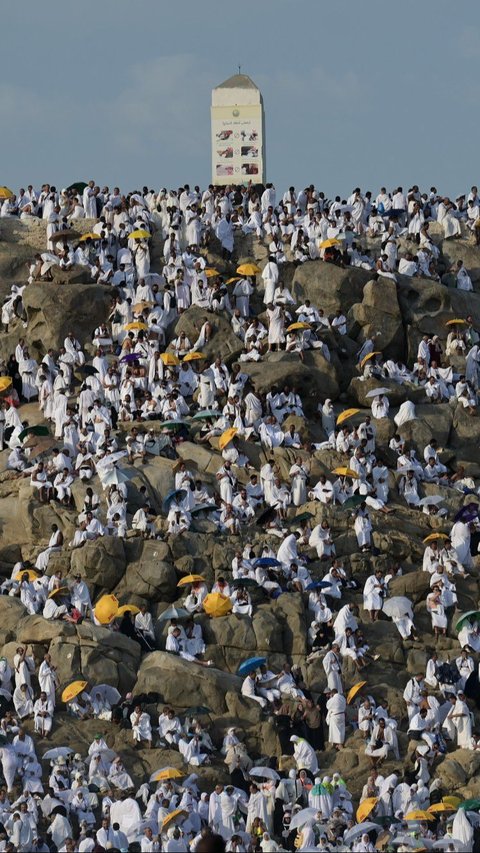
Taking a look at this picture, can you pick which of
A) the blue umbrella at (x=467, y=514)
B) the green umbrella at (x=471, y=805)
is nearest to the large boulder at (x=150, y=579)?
the blue umbrella at (x=467, y=514)

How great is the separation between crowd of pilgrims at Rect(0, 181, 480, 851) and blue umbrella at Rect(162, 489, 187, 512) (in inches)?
1.5

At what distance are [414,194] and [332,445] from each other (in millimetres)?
13065

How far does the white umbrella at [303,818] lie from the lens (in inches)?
1612

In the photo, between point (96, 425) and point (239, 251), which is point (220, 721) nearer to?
point (96, 425)

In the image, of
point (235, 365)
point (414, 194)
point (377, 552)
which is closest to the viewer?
point (377, 552)

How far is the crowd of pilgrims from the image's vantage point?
140 ft

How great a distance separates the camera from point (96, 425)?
175ft

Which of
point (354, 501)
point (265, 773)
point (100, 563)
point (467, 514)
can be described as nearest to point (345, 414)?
point (354, 501)

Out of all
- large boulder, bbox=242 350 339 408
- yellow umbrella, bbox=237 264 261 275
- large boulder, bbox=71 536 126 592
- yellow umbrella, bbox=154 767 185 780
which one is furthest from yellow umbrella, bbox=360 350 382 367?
yellow umbrella, bbox=154 767 185 780

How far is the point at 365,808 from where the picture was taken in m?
41.8

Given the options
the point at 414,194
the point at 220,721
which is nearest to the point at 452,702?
the point at 220,721

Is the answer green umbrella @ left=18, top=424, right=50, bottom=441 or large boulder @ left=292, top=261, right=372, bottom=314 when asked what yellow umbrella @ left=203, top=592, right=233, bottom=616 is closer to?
green umbrella @ left=18, top=424, right=50, bottom=441

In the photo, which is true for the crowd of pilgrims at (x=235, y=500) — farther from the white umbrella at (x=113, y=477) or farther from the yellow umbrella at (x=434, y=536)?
the yellow umbrella at (x=434, y=536)

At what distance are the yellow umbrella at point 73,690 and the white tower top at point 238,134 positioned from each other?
1055 inches
